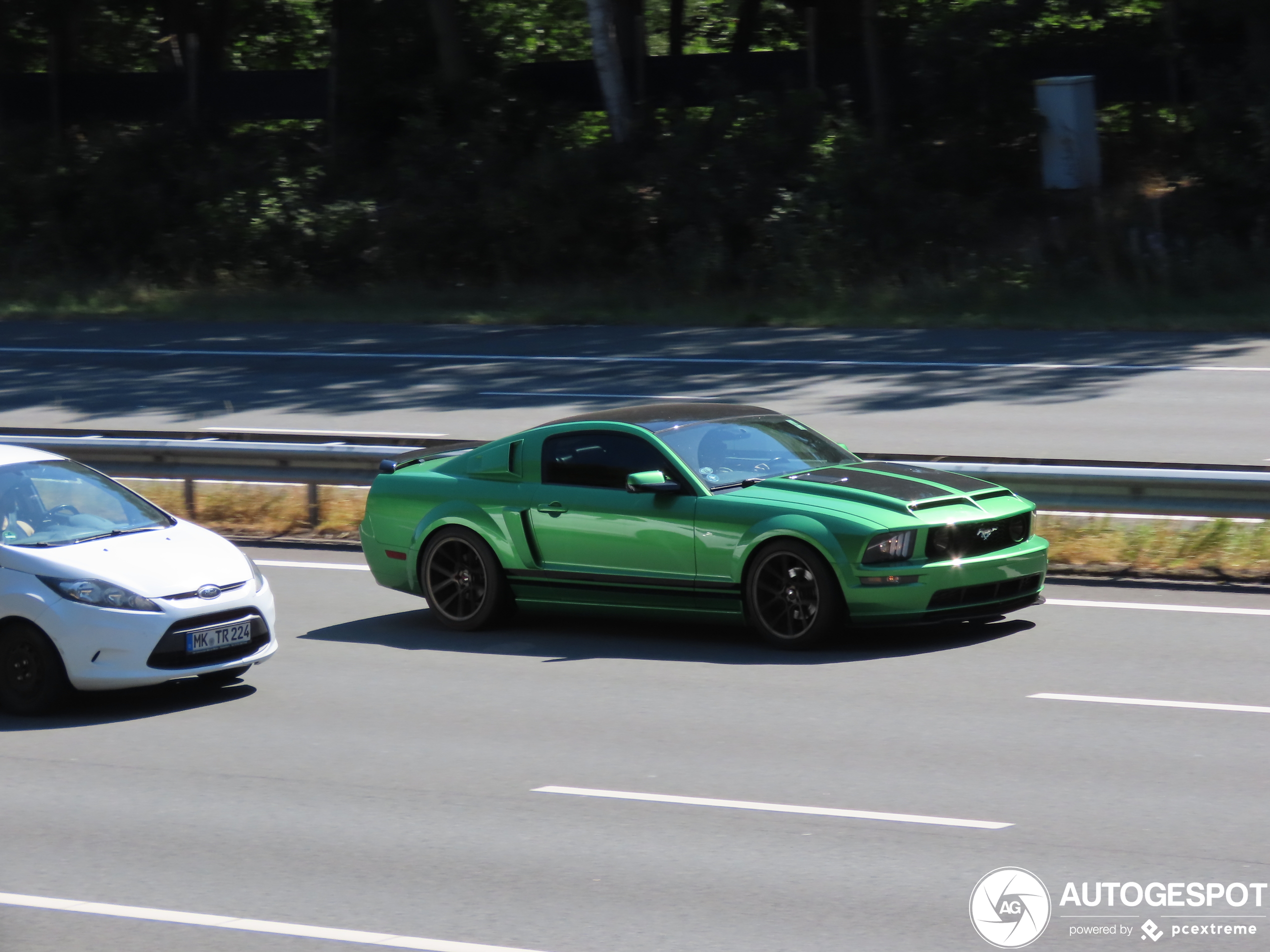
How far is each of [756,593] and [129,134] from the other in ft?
107

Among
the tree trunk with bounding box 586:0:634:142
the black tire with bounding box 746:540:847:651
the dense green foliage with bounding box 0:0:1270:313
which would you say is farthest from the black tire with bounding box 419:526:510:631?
the tree trunk with bounding box 586:0:634:142

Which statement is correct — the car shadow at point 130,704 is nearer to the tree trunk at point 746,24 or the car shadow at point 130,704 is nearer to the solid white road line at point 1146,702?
the solid white road line at point 1146,702

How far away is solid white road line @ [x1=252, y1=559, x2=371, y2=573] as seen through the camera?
12797mm

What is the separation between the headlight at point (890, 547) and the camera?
9242 mm

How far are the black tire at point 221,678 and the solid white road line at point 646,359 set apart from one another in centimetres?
1295

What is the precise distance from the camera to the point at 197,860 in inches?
253

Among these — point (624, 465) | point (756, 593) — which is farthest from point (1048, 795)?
point (624, 465)

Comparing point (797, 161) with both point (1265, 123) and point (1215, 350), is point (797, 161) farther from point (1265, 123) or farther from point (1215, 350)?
point (1215, 350)

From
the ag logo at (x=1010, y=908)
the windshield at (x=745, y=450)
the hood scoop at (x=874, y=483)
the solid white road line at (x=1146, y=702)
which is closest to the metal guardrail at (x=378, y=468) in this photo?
the windshield at (x=745, y=450)

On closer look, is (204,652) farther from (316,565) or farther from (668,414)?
(316,565)

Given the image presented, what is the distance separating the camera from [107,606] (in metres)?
8.65

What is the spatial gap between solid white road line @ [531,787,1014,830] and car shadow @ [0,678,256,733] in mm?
2726

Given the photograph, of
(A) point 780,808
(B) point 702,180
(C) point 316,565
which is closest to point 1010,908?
(A) point 780,808

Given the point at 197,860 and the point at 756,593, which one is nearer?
the point at 197,860
